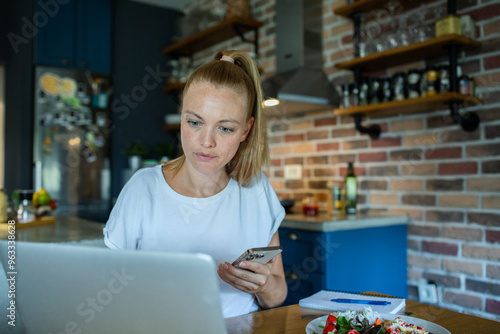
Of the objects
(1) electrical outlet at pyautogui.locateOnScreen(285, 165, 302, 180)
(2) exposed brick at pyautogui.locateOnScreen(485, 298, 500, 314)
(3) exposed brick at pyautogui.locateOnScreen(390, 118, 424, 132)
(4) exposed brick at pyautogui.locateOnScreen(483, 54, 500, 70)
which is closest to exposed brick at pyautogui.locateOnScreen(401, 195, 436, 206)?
(3) exposed brick at pyautogui.locateOnScreen(390, 118, 424, 132)

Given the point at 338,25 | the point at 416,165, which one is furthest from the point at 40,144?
the point at 416,165

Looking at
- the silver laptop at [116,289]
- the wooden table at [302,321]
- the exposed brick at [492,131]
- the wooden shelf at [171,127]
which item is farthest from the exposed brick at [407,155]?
the wooden shelf at [171,127]

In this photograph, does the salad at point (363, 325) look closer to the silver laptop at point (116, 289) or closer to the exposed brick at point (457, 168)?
the silver laptop at point (116, 289)

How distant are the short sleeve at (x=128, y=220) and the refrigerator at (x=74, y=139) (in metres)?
2.85

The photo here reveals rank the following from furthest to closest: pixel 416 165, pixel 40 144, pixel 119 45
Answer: pixel 119 45 → pixel 40 144 → pixel 416 165

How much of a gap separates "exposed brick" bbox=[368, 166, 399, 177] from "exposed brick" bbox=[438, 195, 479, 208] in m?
0.30

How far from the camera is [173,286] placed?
50cm

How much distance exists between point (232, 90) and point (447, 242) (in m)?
1.55

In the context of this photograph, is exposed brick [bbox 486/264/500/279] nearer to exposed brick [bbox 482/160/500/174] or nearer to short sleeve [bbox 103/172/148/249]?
exposed brick [bbox 482/160/500/174]

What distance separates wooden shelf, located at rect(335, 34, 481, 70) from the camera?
1933mm

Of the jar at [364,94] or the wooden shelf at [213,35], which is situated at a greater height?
the wooden shelf at [213,35]

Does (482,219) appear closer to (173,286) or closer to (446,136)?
→ (446,136)

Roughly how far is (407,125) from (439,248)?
0.66 metres

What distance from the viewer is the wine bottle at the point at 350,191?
8.02ft
